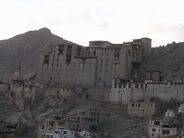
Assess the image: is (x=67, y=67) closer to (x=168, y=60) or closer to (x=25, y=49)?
(x=168, y=60)

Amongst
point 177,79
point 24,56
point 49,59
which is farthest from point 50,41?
point 177,79

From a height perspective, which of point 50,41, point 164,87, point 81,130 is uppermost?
point 50,41

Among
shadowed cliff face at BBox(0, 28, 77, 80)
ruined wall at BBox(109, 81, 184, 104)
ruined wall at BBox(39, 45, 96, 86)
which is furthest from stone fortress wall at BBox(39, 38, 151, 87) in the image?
shadowed cliff face at BBox(0, 28, 77, 80)

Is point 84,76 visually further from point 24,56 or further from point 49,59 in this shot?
point 24,56

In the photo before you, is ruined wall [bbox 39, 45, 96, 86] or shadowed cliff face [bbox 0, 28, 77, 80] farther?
shadowed cliff face [bbox 0, 28, 77, 80]

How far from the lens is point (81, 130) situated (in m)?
81.1

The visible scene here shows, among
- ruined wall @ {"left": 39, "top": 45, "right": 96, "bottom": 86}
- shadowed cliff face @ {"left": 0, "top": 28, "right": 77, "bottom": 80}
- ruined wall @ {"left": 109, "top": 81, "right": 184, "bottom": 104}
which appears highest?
shadowed cliff face @ {"left": 0, "top": 28, "right": 77, "bottom": 80}

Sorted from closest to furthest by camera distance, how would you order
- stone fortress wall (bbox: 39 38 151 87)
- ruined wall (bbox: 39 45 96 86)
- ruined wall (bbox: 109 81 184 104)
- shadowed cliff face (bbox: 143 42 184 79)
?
ruined wall (bbox: 109 81 184 104) → stone fortress wall (bbox: 39 38 151 87) → shadowed cliff face (bbox: 143 42 184 79) → ruined wall (bbox: 39 45 96 86)

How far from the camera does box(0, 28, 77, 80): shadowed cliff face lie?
12584 cm

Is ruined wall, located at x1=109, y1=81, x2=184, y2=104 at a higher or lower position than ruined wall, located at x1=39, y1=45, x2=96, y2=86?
lower

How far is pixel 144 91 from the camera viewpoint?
282ft

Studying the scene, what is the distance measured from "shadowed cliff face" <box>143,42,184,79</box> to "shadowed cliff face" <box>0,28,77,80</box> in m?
27.0

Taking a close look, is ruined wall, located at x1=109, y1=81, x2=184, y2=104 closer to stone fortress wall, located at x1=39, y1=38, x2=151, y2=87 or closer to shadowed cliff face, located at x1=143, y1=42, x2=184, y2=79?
stone fortress wall, located at x1=39, y1=38, x2=151, y2=87

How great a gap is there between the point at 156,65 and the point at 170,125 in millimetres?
25611
